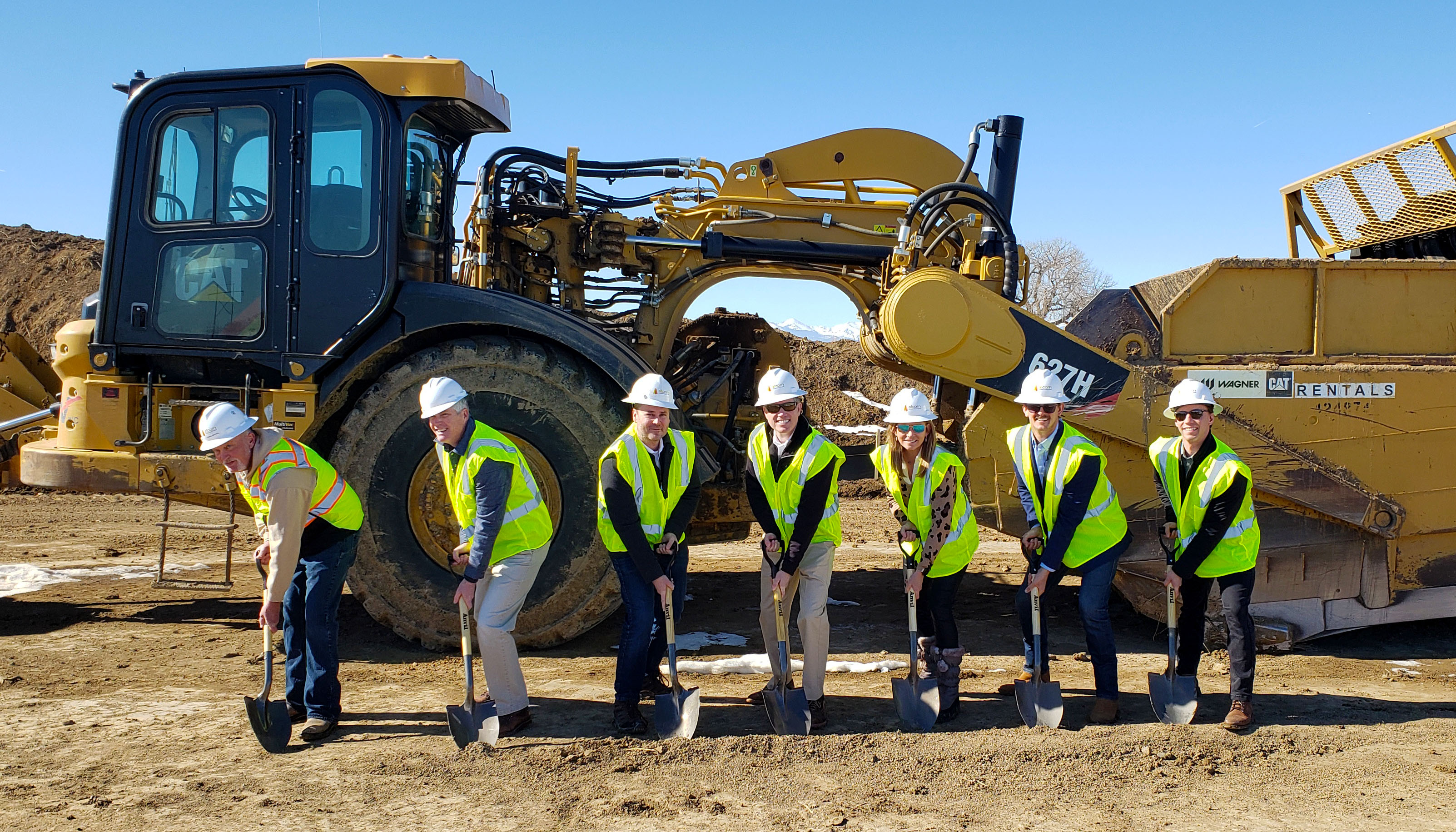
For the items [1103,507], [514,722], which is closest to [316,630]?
[514,722]

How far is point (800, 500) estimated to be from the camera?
4645mm

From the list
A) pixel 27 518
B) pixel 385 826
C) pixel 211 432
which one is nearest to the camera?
pixel 385 826

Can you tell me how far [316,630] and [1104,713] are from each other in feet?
12.3

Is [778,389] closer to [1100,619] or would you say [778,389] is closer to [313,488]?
[1100,619]

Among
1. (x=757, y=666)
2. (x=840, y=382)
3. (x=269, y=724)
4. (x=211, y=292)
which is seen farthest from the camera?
(x=840, y=382)

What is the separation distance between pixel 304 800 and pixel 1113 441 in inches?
188

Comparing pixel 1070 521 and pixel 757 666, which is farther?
pixel 757 666

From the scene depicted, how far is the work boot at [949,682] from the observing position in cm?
481

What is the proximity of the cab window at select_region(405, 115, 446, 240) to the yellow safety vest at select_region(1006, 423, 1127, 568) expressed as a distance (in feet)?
12.4

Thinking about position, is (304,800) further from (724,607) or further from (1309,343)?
(1309,343)

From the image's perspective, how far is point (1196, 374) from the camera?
6000mm

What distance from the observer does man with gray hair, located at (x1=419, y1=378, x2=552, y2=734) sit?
171 inches

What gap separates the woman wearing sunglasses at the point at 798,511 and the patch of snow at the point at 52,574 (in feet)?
19.1

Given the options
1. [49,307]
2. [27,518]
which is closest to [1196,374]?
[27,518]
